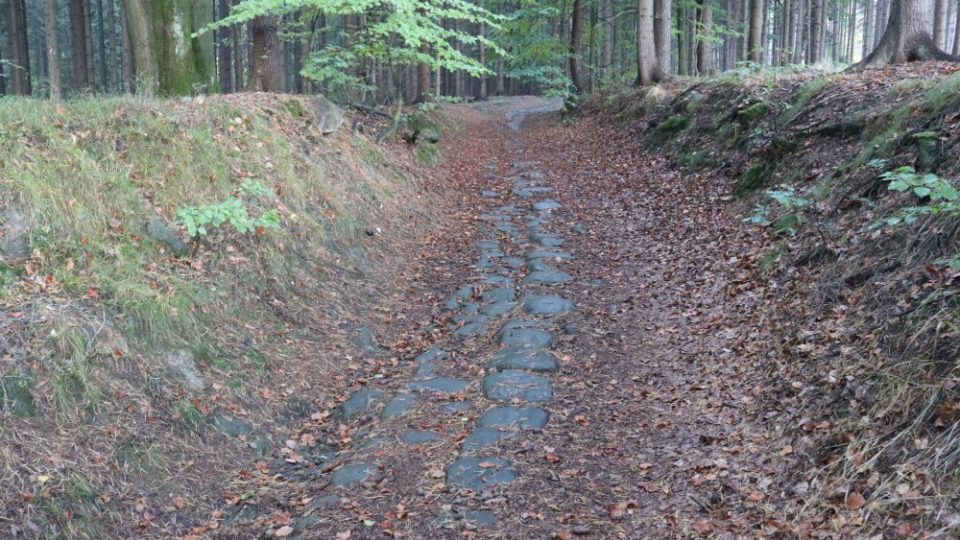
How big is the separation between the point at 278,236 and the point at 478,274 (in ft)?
7.89

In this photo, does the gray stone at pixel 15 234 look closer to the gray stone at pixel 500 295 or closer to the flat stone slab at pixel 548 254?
the gray stone at pixel 500 295

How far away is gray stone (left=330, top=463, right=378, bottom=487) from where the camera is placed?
4.41 metres

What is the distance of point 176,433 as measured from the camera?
452 cm

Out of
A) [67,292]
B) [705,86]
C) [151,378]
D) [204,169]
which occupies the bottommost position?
[151,378]

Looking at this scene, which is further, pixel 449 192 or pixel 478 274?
pixel 449 192

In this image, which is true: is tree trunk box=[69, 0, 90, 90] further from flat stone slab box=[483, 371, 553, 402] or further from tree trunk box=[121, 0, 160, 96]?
flat stone slab box=[483, 371, 553, 402]

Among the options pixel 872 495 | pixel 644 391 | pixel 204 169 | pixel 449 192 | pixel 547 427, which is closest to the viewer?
pixel 872 495

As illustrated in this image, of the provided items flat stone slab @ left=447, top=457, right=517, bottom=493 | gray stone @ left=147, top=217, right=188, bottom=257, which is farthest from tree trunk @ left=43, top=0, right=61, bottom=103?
flat stone slab @ left=447, top=457, right=517, bottom=493

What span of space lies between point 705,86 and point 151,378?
37.2 ft

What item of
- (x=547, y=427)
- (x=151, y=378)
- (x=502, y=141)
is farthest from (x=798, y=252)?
(x=502, y=141)

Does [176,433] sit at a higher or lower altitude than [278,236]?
lower

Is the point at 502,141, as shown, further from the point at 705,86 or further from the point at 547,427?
the point at 547,427

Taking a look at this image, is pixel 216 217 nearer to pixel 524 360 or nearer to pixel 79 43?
pixel 524 360

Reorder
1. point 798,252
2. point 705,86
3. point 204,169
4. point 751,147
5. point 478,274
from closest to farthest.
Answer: point 798,252, point 204,169, point 478,274, point 751,147, point 705,86
